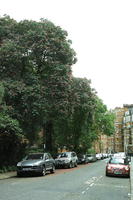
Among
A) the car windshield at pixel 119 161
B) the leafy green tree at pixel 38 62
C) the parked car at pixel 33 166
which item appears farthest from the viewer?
the leafy green tree at pixel 38 62

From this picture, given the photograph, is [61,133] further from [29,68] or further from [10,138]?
[10,138]

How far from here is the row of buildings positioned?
151 metres

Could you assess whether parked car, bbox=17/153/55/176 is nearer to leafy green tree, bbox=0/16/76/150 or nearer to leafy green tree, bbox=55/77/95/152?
leafy green tree, bbox=0/16/76/150

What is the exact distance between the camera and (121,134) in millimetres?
161750

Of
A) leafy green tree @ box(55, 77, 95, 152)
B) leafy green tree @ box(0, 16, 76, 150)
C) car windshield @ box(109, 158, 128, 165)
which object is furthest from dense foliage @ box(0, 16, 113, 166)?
car windshield @ box(109, 158, 128, 165)

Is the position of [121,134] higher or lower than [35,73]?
lower

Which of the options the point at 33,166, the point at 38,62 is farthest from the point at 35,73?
the point at 33,166

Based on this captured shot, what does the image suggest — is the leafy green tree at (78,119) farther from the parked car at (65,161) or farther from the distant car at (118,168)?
the distant car at (118,168)

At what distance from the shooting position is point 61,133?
47000 mm

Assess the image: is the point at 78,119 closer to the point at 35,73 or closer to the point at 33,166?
the point at 35,73

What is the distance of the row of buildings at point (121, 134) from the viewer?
150650mm

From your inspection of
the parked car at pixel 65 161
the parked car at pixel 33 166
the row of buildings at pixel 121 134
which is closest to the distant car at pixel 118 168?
the parked car at pixel 33 166

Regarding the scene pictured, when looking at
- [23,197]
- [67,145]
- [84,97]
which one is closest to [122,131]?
[67,145]

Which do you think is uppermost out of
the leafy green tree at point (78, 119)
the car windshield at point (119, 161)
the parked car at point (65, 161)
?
the leafy green tree at point (78, 119)
